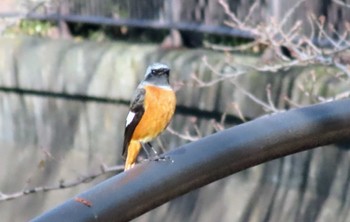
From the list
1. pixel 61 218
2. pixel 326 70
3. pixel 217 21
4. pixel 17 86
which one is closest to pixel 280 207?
pixel 326 70

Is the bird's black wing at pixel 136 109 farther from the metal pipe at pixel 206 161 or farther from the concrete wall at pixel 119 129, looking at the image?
the metal pipe at pixel 206 161

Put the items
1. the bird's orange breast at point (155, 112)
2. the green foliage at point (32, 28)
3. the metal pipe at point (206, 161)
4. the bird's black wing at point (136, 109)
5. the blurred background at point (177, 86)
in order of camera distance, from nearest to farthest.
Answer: the metal pipe at point (206, 161) < the bird's orange breast at point (155, 112) < the bird's black wing at point (136, 109) < the blurred background at point (177, 86) < the green foliage at point (32, 28)

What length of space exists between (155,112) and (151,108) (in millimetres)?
34

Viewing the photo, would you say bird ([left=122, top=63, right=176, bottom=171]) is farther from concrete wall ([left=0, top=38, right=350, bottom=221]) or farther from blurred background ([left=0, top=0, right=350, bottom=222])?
concrete wall ([left=0, top=38, right=350, bottom=221])

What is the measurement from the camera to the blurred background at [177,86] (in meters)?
6.86

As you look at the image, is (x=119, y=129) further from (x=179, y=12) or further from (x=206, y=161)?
(x=206, y=161)

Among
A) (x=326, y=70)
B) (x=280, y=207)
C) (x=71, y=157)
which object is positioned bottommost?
(x=71, y=157)

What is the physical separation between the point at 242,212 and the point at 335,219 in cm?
81

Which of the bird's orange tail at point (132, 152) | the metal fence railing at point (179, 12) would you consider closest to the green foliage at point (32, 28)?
the metal fence railing at point (179, 12)

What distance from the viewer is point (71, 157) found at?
9.23m

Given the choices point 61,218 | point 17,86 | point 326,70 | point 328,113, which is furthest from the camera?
point 17,86

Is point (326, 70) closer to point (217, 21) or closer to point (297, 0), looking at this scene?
point (297, 0)

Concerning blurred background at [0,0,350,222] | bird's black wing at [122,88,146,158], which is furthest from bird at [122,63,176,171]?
blurred background at [0,0,350,222]

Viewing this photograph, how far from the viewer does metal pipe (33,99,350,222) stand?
93.7 inches
